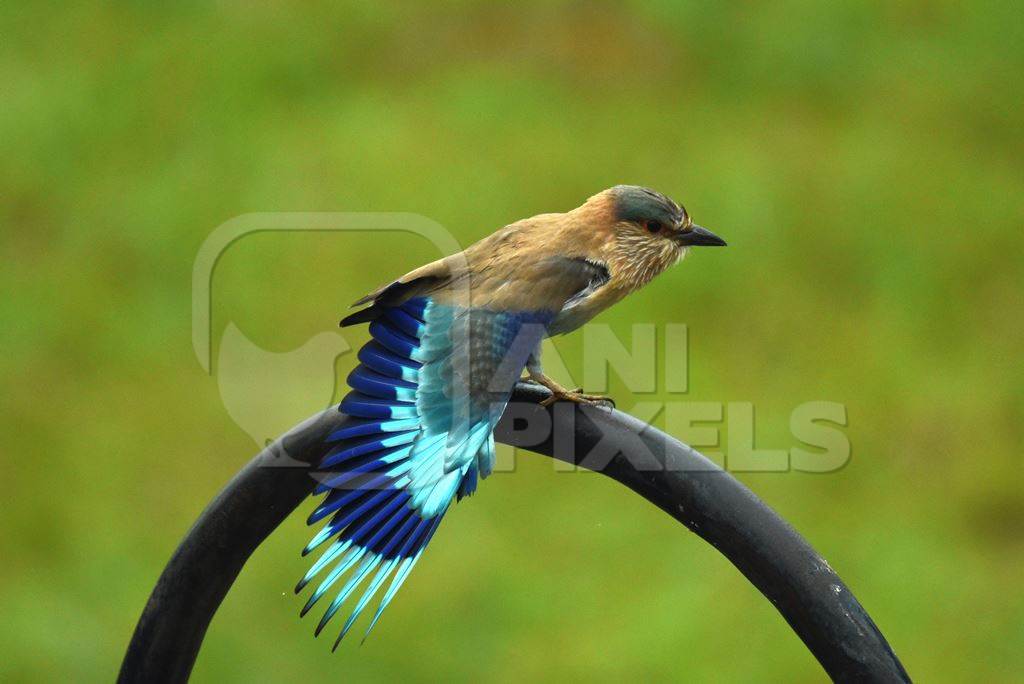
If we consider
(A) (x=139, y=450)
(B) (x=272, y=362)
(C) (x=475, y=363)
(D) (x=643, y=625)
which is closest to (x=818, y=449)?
(D) (x=643, y=625)

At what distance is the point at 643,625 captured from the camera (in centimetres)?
570

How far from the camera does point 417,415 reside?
3518 millimetres

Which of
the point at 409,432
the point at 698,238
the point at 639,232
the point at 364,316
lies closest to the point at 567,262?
the point at 639,232

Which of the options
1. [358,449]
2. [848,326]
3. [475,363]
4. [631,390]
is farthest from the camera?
[848,326]

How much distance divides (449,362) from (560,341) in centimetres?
291

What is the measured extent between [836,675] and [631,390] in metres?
3.62

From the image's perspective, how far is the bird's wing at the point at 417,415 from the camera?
3.29 meters

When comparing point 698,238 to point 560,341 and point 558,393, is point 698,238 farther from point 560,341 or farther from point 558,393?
point 560,341

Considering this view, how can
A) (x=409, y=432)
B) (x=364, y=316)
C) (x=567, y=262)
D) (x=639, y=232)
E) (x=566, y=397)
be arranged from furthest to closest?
(x=639, y=232) < (x=567, y=262) < (x=364, y=316) < (x=566, y=397) < (x=409, y=432)

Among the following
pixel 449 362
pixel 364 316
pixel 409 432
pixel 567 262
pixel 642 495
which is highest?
pixel 567 262

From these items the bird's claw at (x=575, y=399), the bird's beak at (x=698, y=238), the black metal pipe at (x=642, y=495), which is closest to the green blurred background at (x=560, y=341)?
the bird's beak at (x=698, y=238)

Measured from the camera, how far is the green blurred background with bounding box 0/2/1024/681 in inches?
227

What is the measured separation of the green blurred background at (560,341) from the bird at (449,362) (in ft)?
6.73

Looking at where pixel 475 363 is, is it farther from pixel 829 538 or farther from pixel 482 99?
pixel 482 99
